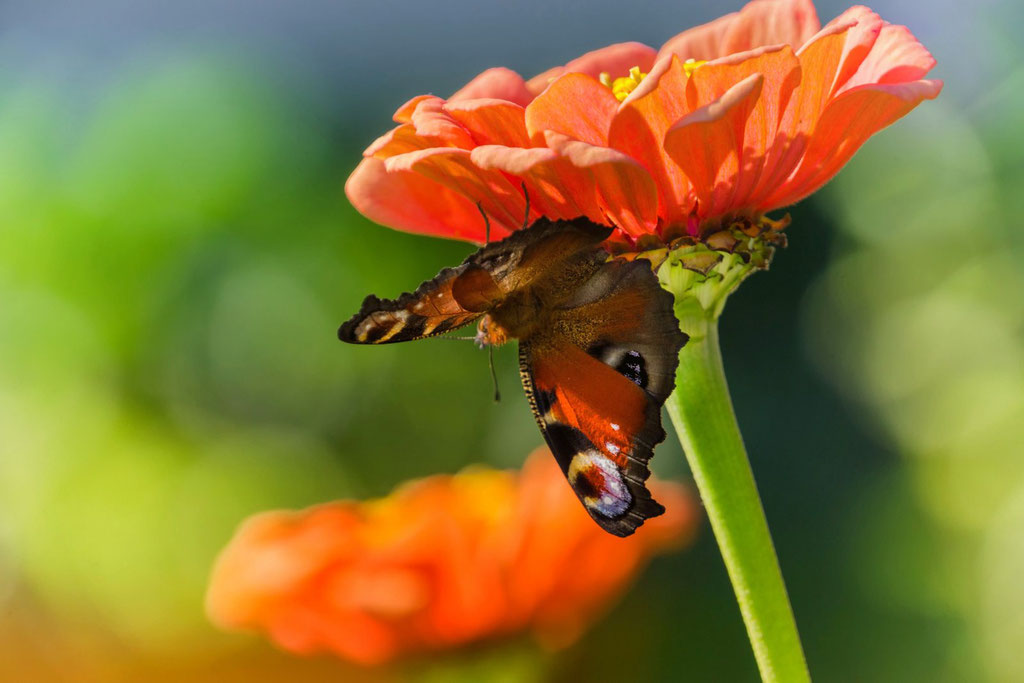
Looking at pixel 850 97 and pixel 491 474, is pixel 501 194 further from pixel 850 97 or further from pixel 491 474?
pixel 491 474

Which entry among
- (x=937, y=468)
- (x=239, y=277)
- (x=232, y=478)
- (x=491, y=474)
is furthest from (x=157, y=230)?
(x=937, y=468)

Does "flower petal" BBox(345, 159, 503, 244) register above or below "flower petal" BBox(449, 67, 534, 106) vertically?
below

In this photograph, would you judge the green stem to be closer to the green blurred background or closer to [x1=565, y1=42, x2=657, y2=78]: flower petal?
[x1=565, y1=42, x2=657, y2=78]: flower petal

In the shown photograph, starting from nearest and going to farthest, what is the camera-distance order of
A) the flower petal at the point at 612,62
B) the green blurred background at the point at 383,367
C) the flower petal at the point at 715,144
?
1. the flower petal at the point at 715,144
2. the flower petal at the point at 612,62
3. the green blurred background at the point at 383,367

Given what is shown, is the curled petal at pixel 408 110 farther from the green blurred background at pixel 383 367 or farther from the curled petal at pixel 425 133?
the green blurred background at pixel 383 367

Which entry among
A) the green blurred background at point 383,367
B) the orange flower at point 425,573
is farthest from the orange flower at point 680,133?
the green blurred background at point 383,367

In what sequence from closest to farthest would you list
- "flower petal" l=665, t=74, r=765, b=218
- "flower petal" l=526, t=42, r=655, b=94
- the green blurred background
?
"flower petal" l=665, t=74, r=765, b=218 → "flower petal" l=526, t=42, r=655, b=94 → the green blurred background

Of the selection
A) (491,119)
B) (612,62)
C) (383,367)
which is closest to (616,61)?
(612,62)

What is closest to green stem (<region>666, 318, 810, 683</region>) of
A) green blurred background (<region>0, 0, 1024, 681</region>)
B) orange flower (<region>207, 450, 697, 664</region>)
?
orange flower (<region>207, 450, 697, 664</region>)
